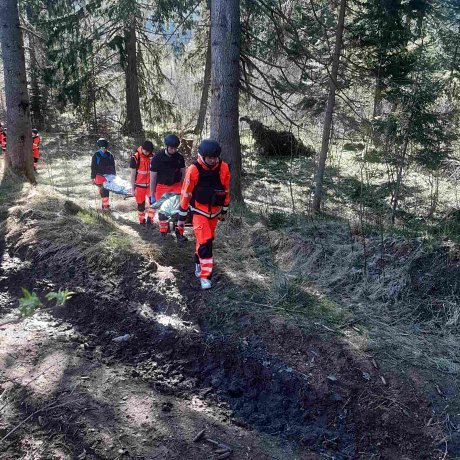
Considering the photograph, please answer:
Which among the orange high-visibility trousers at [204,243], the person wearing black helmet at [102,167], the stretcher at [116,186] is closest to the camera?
the orange high-visibility trousers at [204,243]

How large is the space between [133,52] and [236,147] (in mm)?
12158

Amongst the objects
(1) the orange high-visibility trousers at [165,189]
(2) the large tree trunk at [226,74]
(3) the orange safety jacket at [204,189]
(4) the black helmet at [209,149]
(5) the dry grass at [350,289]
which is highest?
(2) the large tree trunk at [226,74]

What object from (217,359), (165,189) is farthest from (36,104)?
(217,359)

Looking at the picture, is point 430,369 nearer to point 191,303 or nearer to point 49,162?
point 191,303

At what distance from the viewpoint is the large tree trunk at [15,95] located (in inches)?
380

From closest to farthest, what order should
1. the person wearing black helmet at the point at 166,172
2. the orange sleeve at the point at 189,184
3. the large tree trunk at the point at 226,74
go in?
1. the orange sleeve at the point at 189,184
2. the person wearing black helmet at the point at 166,172
3. the large tree trunk at the point at 226,74

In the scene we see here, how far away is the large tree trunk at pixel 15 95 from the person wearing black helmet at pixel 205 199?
672cm

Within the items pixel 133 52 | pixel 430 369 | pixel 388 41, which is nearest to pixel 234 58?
pixel 388 41

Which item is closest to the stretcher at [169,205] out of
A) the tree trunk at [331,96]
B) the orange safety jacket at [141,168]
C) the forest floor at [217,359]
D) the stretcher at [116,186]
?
the forest floor at [217,359]

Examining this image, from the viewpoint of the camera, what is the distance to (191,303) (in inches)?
216

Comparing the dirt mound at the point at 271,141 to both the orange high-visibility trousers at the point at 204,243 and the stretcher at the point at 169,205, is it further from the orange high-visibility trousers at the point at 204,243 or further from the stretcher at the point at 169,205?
the orange high-visibility trousers at the point at 204,243

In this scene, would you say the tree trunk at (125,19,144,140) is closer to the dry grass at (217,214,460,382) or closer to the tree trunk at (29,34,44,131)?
the tree trunk at (29,34,44,131)

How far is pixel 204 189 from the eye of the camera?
18.4 feet

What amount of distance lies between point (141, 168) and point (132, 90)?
12575 millimetres
